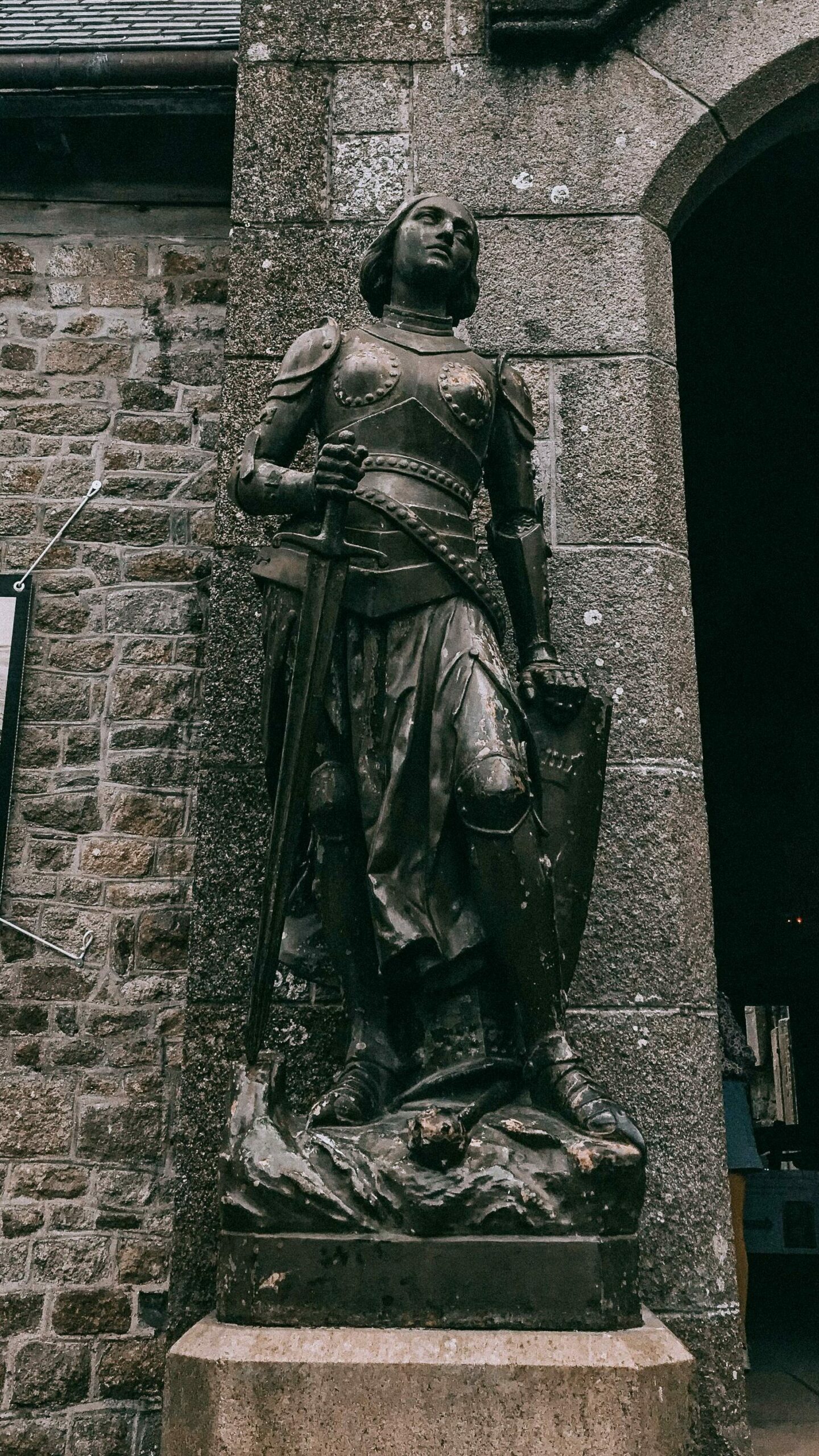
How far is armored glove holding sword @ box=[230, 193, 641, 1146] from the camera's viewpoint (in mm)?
2316

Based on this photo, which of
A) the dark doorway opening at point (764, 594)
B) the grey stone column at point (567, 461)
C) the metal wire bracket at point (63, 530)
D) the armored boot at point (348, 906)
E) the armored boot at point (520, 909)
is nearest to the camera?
the armored boot at point (520, 909)

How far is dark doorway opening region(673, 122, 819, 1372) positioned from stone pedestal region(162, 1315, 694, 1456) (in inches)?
141

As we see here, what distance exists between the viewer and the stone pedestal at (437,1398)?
1.89m

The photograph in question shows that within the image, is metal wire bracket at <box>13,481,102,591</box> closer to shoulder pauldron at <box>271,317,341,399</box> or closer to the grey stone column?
the grey stone column

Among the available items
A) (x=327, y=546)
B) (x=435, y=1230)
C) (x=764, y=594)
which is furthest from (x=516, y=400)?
(x=764, y=594)

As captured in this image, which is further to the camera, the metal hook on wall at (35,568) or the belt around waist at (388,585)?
the metal hook on wall at (35,568)

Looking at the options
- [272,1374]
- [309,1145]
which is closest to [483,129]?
[309,1145]

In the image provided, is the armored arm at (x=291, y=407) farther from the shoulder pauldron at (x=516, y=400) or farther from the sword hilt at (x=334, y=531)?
the shoulder pauldron at (x=516, y=400)

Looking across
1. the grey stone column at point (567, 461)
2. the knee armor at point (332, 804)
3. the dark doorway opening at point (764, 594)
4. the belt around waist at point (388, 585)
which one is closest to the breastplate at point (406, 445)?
the belt around waist at point (388, 585)

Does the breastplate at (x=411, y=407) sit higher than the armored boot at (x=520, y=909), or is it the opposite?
the breastplate at (x=411, y=407)

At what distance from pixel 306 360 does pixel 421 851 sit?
1023mm

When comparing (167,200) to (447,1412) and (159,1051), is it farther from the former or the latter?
(447,1412)

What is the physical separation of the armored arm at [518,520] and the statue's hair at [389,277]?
0.16 m

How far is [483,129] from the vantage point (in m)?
3.66
